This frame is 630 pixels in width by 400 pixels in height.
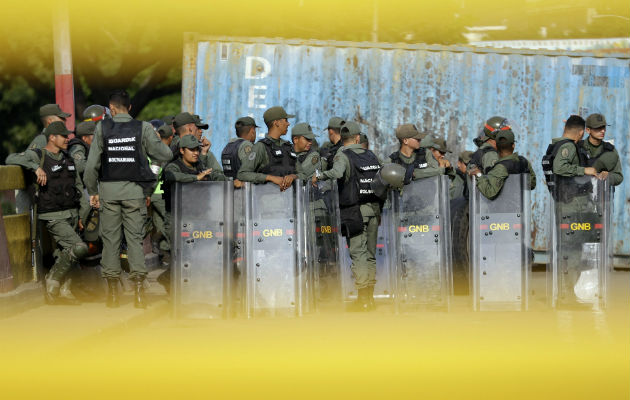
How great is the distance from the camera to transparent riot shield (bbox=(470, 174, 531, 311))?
11.4 m

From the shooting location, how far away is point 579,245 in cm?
1154

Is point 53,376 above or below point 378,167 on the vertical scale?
below

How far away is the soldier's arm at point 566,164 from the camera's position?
37.4 feet

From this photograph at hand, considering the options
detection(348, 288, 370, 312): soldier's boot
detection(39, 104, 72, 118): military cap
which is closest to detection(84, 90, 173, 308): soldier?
detection(39, 104, 72, 118): military cap

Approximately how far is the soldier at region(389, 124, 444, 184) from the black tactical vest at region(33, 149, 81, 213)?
3.49 meters

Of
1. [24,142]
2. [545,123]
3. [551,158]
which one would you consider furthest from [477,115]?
[24,142]

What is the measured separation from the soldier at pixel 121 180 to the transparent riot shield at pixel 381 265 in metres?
2.22

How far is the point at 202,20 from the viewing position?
29.5 meters

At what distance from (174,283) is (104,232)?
869 millimetres

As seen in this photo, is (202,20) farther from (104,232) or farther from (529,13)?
(104,232)

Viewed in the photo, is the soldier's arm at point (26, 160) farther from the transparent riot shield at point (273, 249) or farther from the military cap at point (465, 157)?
the military cap at point (465, 157)

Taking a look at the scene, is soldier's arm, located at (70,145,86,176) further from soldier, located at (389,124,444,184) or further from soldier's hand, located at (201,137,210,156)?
soldier, located at (389,124,444,184)

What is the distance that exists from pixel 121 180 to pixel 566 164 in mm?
4614

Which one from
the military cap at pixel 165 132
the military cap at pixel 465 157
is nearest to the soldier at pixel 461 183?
the military cap at pixel 465 157
